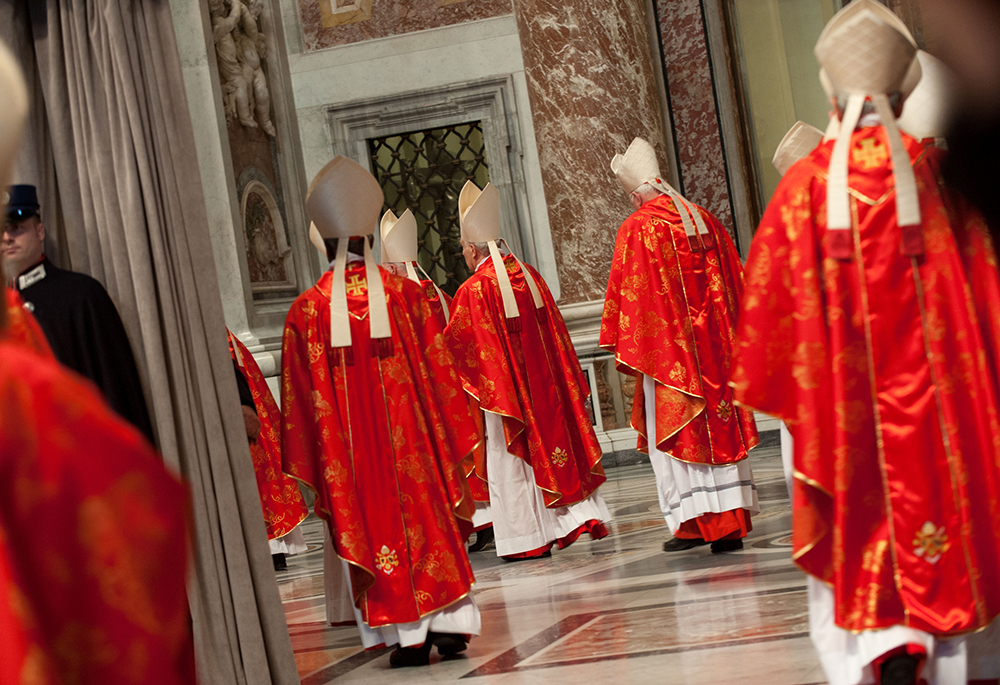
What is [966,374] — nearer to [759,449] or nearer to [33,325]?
[33,325]

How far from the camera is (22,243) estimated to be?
3135mm

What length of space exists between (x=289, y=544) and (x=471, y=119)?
621 cm

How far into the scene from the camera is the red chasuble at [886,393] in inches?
103

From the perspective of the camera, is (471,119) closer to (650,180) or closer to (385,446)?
(650,180)

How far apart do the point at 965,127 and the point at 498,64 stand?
35.0 ft

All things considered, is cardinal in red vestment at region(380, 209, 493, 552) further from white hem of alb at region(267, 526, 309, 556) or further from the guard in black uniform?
the guard in black uniform

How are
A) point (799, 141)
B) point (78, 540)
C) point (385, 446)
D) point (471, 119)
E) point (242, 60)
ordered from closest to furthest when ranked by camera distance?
point (78, 540), point (385, 446), point (799, 141), point (242, 60), point (471, 119)

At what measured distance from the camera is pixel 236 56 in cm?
875

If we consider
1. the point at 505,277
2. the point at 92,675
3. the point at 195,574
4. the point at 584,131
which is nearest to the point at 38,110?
the point at 195,574

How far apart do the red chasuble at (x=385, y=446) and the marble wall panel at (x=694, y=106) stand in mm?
Answer: 7337

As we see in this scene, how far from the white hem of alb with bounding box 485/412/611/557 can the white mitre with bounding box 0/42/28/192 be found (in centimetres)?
513

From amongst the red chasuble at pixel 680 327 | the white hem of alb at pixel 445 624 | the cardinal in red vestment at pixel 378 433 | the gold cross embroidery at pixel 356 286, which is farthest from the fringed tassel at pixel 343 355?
the red chasuble at pixel 680 327

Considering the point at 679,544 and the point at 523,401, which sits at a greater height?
the point at 523,401

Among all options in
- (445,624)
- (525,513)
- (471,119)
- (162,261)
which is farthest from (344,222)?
(471,119)
